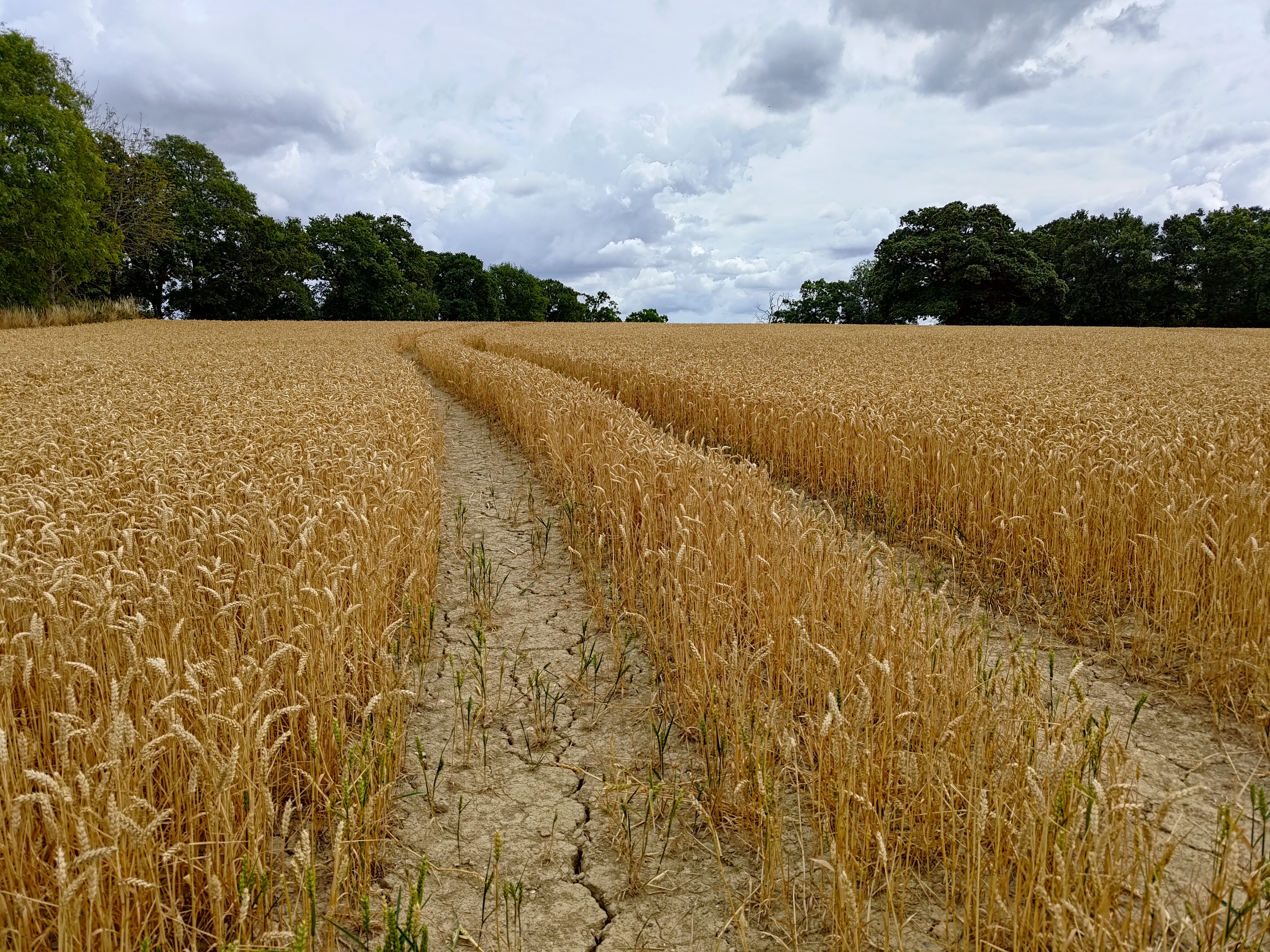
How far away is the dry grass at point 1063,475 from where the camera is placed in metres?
4.00

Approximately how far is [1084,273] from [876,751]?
210ft

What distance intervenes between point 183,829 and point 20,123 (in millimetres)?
43119

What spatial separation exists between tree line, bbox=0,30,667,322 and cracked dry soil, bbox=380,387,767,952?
38826 mm

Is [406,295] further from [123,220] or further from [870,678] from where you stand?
[870,678]

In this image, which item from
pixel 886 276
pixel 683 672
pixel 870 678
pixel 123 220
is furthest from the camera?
pixel 886 276

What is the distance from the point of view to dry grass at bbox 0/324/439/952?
1.81 meters

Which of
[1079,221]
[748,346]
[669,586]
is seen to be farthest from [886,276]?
[669,586]

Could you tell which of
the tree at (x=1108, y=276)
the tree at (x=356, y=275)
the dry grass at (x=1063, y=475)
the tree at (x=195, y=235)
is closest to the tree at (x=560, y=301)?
the tree at (x=356, y=275)

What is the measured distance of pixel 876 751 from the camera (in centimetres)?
265

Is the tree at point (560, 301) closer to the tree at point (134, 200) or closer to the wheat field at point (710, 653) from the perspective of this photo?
the tree at point (134, 200)

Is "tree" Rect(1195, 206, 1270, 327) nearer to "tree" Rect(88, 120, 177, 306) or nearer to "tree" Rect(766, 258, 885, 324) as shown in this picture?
"tree" Rect(766, 258, 885, 324)

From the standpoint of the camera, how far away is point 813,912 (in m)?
2.30

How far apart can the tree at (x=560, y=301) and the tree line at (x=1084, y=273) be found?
49.4m

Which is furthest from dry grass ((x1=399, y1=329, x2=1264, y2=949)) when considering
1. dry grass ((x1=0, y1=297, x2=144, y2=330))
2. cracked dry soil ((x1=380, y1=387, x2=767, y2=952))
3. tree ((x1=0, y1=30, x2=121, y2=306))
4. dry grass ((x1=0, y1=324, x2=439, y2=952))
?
tree ((x1=0, y1=30, x2=121, y2=306))
